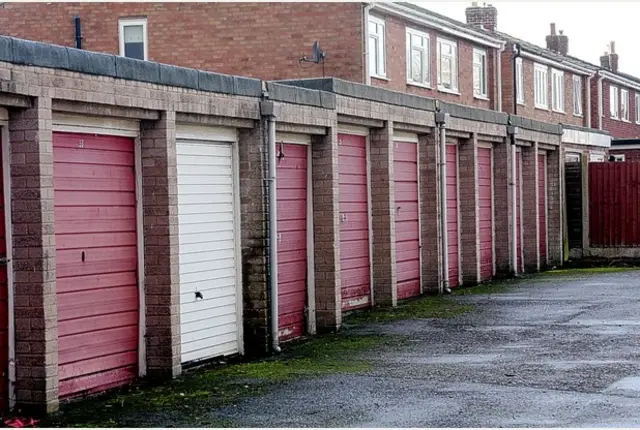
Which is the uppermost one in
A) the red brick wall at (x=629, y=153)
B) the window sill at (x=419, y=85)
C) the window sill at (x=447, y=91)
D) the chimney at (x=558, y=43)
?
the chimney at (x=558, y=43)

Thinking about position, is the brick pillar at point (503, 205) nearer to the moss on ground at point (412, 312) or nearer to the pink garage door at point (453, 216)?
the pink garage door at point (453, 216)

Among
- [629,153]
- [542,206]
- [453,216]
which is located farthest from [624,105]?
[453,216]

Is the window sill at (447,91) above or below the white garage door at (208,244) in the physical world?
above

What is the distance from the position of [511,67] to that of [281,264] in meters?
22.2

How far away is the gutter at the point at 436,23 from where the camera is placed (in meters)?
26.3

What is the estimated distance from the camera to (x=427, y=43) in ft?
95.3

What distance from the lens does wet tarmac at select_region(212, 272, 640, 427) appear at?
32.0 feet

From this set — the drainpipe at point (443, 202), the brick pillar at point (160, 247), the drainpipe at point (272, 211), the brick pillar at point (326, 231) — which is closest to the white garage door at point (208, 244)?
the drainpipe at point (272, 211)

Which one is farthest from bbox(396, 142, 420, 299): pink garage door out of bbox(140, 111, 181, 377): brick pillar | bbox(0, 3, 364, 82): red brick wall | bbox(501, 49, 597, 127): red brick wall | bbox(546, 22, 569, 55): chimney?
bbox(546, 22, 569, 55): chimney

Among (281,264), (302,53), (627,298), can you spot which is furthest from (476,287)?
(281,264)

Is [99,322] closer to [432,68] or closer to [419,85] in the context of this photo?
[419,85]

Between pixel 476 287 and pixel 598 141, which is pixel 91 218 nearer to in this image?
pixel 476 287

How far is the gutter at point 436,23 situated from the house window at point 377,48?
34 centimetres

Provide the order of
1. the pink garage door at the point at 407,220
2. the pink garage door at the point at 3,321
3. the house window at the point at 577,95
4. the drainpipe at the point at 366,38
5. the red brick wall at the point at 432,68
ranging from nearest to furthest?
the pink garage door at the point at 3,321, the pink garage door at the point at 407,220, the drainpipe at the point at 366,38, the red brick wall at the point at 432,68, the house window at the point at 577,95
